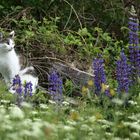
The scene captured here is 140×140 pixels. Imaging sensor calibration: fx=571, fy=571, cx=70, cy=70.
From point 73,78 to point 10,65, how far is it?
0.94 meters

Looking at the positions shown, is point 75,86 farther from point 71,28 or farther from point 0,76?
point 71,28

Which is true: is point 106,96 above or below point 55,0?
below

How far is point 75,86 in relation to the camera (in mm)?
7379

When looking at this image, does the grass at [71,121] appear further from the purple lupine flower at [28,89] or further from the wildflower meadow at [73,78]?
the purple lupine flower at [28,89]

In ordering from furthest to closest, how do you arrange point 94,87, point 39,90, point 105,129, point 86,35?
point 86,35 < point 39,90 < point 94,87 < point 105,129

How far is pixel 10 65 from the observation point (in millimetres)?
7262

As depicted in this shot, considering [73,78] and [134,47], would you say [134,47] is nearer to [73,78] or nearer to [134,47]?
[134,47]

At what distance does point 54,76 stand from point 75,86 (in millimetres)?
1805

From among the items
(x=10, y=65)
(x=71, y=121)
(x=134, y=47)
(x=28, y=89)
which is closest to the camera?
(x=71, y=121)

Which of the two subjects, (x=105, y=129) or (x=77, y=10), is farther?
(x=77, y=10)

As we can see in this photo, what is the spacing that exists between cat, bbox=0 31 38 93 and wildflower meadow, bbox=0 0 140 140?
0.14m

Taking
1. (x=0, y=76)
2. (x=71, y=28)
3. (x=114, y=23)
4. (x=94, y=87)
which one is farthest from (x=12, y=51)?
(x=114, y=23)

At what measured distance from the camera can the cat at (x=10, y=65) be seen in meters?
7.17

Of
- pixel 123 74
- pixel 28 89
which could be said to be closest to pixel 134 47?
pixel 123 74
